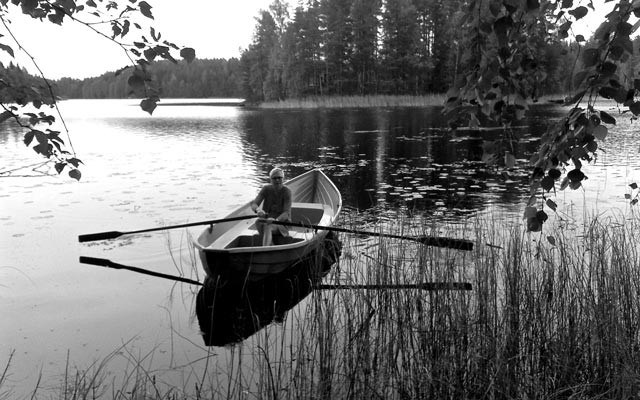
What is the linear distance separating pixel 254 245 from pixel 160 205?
5.59m

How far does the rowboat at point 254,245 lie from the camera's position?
7.10m

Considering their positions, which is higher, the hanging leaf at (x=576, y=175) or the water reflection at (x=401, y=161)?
the hanging leaf at (x=576, y=175)

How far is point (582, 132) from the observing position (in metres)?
2.38

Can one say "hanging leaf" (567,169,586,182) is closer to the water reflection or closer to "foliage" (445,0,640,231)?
"foliage" (445,0,640,231)

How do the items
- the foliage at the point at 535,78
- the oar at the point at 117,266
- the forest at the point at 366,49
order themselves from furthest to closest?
the forest at the point at 366,49 < the oar at the point at 117,266 < the foliage at the point at 535,78

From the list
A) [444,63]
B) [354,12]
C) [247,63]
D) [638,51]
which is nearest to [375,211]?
[638,51]

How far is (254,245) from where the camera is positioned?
8.23 meters

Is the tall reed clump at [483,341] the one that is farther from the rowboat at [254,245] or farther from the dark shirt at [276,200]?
the dark shirt at [276,200]

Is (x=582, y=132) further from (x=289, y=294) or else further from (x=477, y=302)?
(x=289, y=294)

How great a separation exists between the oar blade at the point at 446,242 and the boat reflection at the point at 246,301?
1072 mm

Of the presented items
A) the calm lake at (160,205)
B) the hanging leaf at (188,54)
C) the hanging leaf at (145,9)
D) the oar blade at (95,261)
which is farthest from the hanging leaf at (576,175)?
the oar blade at (95,261)

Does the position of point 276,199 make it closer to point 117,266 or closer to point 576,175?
point 117,266

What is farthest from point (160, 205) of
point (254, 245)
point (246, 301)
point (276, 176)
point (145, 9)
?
point (145, 9)

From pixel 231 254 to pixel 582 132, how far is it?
5.35 metres
